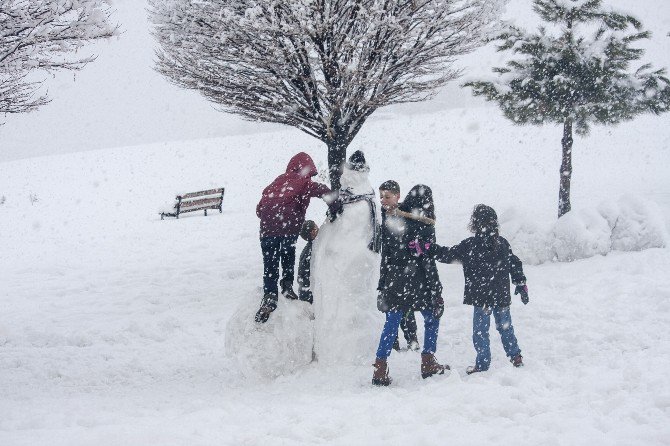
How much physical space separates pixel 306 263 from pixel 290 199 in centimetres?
95

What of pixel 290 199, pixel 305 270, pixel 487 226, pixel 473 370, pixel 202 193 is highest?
pixel 202 193

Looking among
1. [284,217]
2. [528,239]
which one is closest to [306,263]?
[284,217]

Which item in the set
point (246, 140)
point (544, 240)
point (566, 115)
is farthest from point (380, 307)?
point (246, 140)

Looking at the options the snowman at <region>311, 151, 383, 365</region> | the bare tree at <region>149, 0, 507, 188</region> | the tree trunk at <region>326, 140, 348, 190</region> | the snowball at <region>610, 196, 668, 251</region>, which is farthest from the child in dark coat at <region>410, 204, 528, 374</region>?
the snowball at <region>610, 196, 668, 251</region>

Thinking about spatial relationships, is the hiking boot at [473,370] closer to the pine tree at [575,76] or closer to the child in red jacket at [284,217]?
the child in red jacket at [284,217]

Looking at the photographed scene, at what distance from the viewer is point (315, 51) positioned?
22.0 ft

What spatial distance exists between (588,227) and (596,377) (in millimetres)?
5285

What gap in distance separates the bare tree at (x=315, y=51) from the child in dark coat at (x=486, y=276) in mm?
2995

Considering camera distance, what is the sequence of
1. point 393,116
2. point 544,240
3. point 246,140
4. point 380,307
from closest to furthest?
point 380,307, point 544,240, point 246,140, point 393,116

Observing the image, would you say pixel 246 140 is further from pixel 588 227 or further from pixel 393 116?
pixel 588 227

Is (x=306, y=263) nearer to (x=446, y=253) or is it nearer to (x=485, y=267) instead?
(x=446, y=253)

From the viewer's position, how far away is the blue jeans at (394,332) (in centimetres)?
438

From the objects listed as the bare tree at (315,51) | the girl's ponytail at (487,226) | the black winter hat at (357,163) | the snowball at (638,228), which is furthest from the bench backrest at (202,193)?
the girl's ponytail at (487,226)

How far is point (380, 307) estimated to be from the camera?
14.7ft
